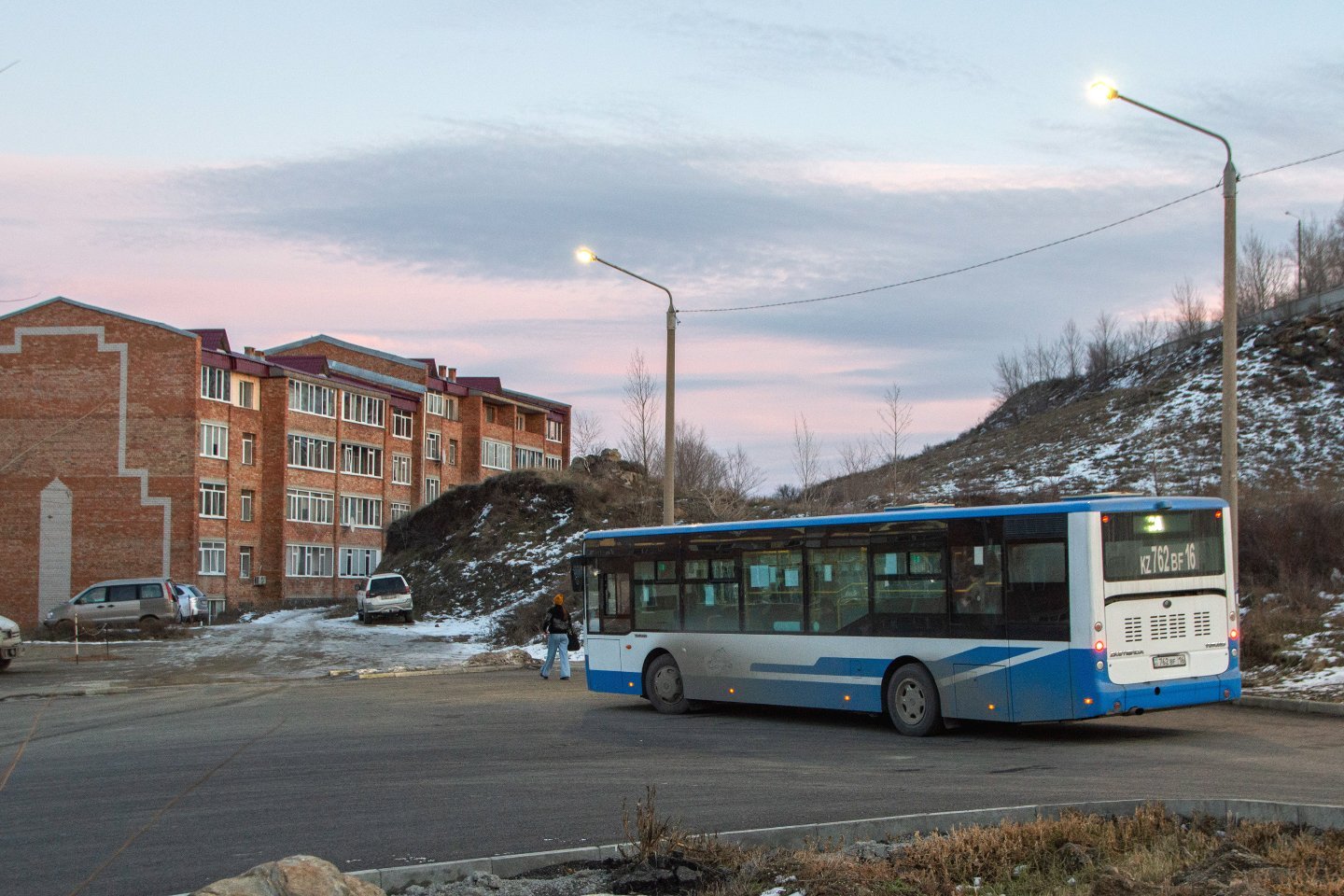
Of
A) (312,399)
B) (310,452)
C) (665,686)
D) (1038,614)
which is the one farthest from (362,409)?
(1038,614)

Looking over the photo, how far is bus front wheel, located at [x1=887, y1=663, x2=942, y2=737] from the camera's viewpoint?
15891 millimetres

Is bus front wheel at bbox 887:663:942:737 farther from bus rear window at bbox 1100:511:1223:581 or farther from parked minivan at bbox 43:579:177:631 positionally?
parked minivan at bbox 43:579:177:631

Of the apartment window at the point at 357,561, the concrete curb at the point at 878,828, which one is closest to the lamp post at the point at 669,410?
the concrete curb at the point at 878,828

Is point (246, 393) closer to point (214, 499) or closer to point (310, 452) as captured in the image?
point (310, 452)

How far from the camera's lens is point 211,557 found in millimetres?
66000

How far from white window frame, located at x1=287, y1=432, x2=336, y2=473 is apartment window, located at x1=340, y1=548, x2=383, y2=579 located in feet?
16.7

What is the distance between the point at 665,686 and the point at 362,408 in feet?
203

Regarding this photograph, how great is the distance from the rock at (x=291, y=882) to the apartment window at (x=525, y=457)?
89.5 m

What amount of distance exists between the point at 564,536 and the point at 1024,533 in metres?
42.8

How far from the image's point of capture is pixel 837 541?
1733 centimetres

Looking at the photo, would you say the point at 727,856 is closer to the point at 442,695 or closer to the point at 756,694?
the point at 756,694

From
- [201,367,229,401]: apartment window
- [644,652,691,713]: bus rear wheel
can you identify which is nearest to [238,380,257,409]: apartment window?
[201,367,229,401]: apartment window

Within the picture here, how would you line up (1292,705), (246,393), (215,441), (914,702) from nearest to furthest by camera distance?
(914,702), (1292,705), (215,441), (246,393)

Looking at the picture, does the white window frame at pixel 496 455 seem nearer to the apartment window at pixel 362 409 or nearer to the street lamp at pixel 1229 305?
the apartment window at pixel 362 409
